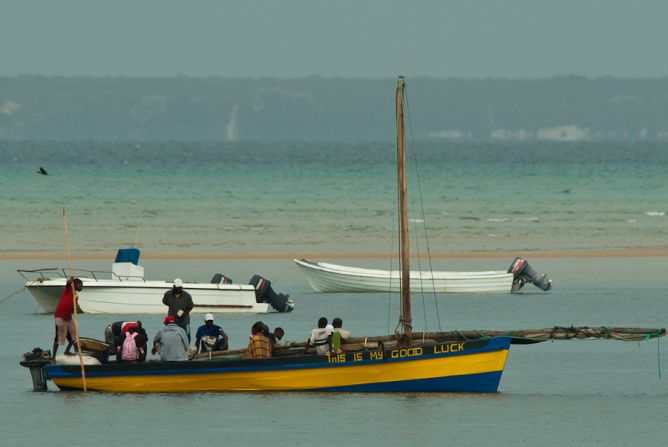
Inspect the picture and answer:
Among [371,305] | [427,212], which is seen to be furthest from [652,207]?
[371,305]

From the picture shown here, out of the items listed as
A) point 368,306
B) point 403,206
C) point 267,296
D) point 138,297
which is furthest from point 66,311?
point 368,306

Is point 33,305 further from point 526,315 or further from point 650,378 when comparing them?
point 650,378

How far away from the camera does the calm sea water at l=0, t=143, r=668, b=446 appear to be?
2786 cm

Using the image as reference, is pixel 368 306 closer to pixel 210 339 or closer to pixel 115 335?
pixel 210 339

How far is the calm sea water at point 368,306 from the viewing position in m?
27.9

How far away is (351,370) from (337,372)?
28 centimetres

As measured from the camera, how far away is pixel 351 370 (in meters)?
30.2

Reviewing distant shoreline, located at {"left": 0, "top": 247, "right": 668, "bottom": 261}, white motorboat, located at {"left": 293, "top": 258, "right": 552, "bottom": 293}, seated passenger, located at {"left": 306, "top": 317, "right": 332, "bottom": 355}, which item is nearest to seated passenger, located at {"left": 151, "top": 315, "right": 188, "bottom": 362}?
seated passenger, located at {"left": 306, "top": 317, "right": 332, "bottom": 355}

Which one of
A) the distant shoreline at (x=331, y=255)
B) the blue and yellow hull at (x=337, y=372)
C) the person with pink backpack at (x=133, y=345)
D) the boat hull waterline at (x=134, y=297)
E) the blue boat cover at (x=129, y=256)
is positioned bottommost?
the blue and yellow hull at (x=337, y=372)

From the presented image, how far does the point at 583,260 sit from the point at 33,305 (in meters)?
25.5

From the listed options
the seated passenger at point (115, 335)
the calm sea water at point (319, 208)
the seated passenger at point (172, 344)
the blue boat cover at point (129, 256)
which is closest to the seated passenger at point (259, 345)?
the seated passenger at point (172, 344)

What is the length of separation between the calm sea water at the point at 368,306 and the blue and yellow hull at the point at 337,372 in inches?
11.1

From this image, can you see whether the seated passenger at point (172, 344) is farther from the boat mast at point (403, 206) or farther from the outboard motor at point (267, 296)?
the outboard motor at point (267, 296)

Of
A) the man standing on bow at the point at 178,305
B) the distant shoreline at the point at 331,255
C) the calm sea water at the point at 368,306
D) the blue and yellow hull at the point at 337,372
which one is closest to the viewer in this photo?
the calm sea water at the point at 368,306
